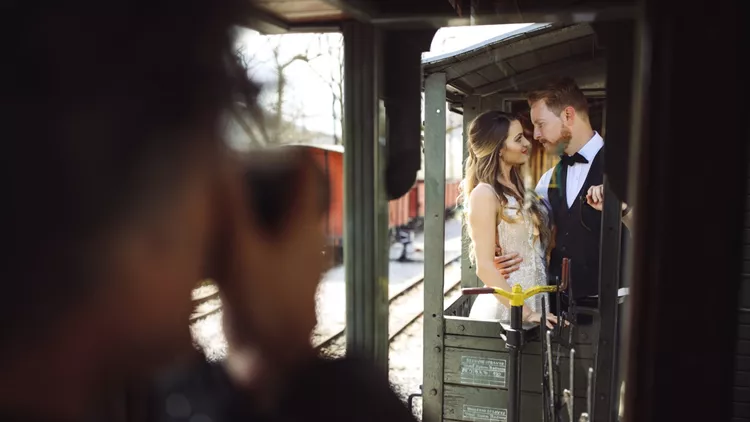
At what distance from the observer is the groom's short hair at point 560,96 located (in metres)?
1.94

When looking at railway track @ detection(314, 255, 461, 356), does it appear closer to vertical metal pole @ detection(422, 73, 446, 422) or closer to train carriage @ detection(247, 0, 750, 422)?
vertical metal pole @ detection(422, 73, 446, 422)

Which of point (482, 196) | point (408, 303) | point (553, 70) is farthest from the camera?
point (408, 303)

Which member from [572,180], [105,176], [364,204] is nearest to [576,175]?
[572,180]

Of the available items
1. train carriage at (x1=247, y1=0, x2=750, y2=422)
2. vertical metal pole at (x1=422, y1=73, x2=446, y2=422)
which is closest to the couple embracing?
vertical metal pole at (x1=422, y1=73, x2=446, y2=422)

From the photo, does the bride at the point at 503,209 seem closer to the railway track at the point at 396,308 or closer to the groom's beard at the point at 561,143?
the groom's beard at the point at 561,143

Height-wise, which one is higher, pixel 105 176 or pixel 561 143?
pixel 561 143

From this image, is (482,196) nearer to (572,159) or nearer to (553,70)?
(572,159)

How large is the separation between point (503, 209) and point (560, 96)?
1.88ft

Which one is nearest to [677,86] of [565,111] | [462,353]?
[565,111]

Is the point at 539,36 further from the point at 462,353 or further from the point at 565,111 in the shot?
the point at 462,353

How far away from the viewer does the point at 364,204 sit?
1218mm

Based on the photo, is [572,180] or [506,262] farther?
[506,262]

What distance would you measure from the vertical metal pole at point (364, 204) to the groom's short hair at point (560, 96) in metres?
1.06

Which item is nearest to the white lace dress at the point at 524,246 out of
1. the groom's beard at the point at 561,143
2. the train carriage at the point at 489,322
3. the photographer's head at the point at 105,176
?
the train carriage at the point at 489,322
